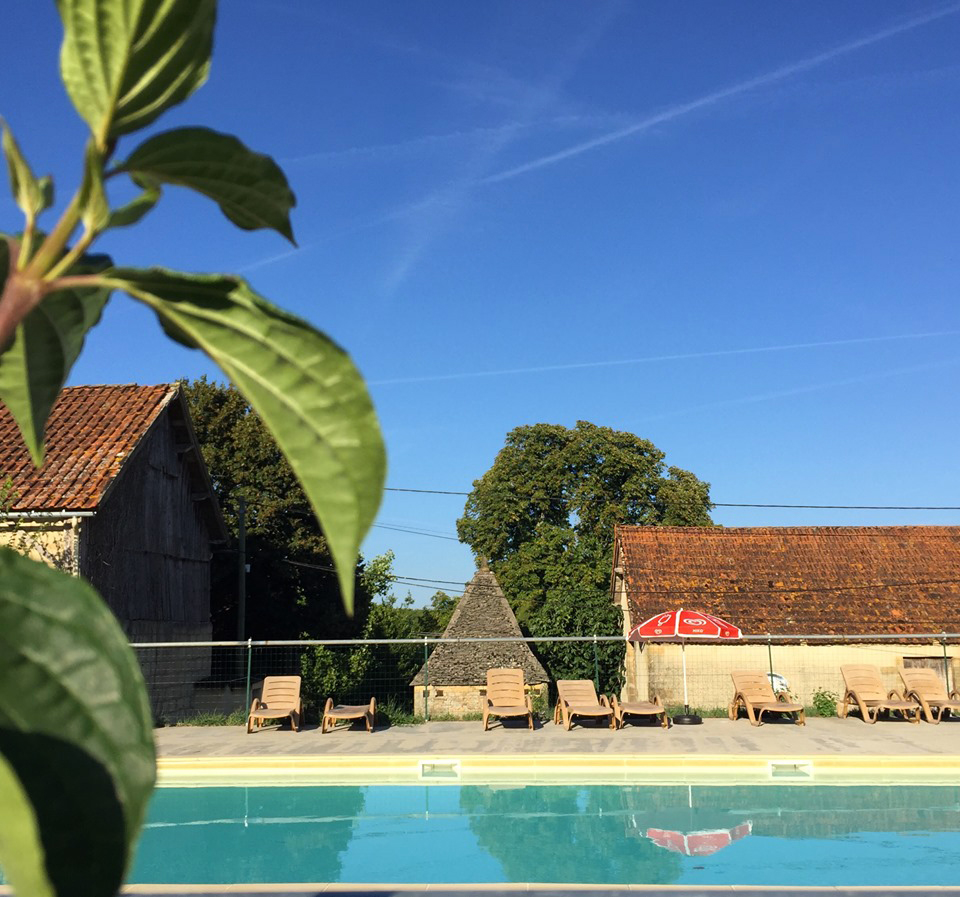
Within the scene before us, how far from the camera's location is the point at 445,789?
12.7 metres

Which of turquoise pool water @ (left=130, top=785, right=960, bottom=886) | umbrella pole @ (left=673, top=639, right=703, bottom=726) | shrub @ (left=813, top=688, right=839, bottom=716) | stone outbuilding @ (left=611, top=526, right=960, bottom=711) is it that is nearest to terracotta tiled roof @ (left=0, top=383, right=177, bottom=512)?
turquoise pool water @ (left=130, top=785, right=960, bottom=886)

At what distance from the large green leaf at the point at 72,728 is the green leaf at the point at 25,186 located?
0.23 m

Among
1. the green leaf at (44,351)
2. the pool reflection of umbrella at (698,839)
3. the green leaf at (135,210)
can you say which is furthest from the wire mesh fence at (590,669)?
the green leaf at (135,210)

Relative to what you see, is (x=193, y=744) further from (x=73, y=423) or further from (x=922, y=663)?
(x=922, y=663)

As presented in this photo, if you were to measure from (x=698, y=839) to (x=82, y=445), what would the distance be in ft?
45.4

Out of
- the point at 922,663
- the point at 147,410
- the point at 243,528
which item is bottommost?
the point at 922,663

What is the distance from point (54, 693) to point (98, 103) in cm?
34

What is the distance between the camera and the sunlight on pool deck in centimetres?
1299

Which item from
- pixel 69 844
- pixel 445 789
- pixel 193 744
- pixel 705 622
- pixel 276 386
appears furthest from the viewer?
pixel 705 622

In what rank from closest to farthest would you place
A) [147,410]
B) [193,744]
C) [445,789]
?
[445,789] → [193,744] → [147,410]

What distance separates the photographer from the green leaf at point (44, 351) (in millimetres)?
643

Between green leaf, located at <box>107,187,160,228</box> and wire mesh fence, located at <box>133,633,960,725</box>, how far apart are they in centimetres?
1890

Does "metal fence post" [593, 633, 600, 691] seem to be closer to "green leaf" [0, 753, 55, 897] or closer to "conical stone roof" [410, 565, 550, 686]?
"conical stone roof" [410, 565, 550, 686]

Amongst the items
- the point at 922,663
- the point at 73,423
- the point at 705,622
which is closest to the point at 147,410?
the point at 73,423
